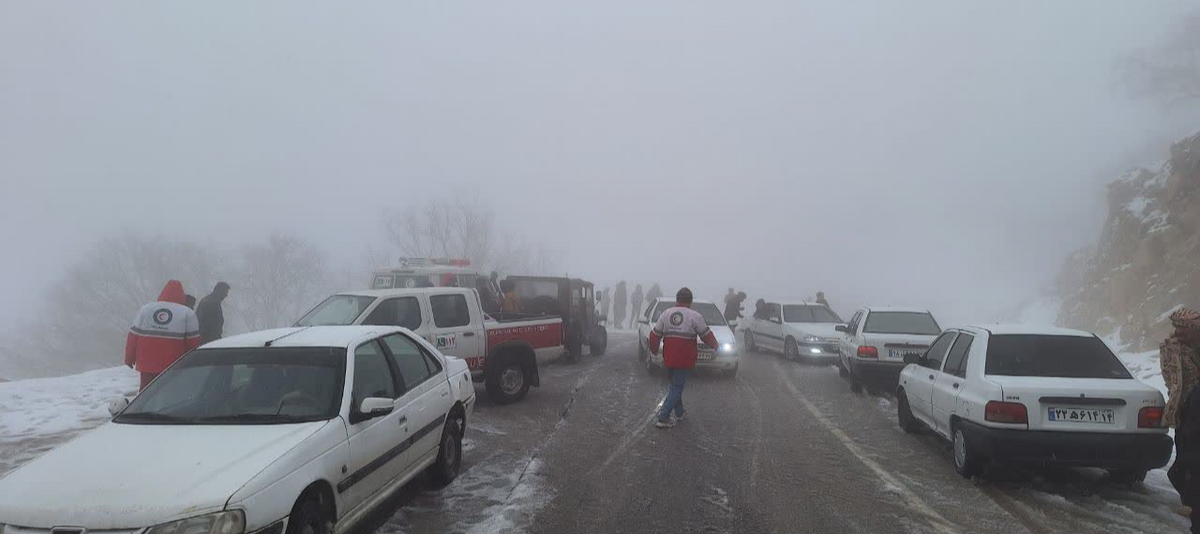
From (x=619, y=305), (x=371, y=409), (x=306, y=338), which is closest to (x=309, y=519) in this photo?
(x=371, y=409)

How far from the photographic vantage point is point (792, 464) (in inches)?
265

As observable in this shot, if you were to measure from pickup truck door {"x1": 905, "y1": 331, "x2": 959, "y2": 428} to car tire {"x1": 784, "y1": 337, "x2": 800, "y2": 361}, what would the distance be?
7.92 m

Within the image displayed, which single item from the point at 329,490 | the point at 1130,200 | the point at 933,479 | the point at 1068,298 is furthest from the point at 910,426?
the point at 1068,298

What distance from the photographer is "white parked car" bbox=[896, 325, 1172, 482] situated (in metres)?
5.45

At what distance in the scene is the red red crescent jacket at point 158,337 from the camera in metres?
7.78

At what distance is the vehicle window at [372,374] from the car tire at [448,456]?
1000mm

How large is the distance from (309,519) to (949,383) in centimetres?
596

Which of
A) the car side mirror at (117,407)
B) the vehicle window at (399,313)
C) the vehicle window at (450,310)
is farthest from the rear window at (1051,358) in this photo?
the car side mirror at (117,407)

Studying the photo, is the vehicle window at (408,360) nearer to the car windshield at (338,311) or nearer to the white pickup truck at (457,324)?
the white pickup truck at (457,324)

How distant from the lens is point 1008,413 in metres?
5.64

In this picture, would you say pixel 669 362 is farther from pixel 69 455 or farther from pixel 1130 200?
pixel 1130 200

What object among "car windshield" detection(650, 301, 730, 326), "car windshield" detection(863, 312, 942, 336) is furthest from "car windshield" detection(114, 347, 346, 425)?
"car windshield" detection(650, 301, 730, 326)

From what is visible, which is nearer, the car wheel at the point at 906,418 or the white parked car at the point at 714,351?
the car wheel at the point at 906,418

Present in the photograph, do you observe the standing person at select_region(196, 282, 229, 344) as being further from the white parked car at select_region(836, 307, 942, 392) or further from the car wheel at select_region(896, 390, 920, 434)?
the white parked car at select_region(836, 307, 942, 392)
